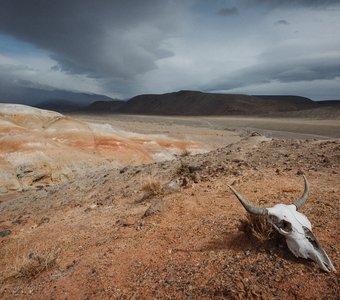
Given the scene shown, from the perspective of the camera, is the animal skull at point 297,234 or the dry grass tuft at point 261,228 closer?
the animal skull at point 297,234

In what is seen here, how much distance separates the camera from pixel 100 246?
17.8ft

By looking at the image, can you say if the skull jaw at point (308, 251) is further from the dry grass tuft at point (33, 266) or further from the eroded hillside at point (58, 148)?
the eroded hillside at point (58, 148)

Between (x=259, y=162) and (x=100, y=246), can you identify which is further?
(x=259, y=162)

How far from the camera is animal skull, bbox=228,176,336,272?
11.8 ft

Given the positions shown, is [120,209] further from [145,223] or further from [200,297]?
[200,297]

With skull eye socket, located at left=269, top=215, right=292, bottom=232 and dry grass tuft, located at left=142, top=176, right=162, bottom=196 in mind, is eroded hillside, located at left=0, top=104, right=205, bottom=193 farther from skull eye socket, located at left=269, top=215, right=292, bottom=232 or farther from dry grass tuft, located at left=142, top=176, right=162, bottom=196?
skull eye socket, located at left=269, top=215, right=292, bottom=232

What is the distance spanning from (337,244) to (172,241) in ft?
6.98

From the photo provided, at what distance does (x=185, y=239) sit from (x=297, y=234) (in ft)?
5.58

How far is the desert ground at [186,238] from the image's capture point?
12.3ft

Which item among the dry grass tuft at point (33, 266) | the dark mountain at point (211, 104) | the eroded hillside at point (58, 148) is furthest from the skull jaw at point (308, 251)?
the dark mountain at point (211, 104)

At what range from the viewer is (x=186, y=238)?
4.91 meters

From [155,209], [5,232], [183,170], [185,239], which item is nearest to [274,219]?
[185,239]

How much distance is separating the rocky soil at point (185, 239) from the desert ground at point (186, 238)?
2 centimetres

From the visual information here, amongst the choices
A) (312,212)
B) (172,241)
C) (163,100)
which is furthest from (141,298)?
(163,100)
